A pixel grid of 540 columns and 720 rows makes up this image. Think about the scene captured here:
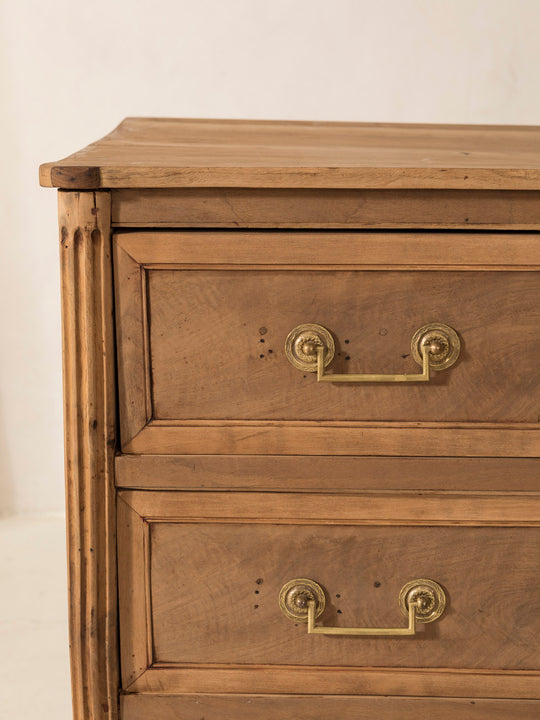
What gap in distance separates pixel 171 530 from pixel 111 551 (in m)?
0.06

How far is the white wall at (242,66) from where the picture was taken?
4.54 ft

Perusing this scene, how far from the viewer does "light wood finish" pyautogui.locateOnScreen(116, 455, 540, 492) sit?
2.36 ft

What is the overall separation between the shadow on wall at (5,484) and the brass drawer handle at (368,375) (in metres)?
1.11

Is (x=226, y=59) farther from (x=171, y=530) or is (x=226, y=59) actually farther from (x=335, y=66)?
(x=171, y=530)

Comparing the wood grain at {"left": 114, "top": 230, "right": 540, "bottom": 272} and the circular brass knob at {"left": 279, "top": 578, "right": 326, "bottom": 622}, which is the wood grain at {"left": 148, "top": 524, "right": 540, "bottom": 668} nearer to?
the circular brass knob at {"left": 279, "top": 578, "right": 326, "bottom": 622}

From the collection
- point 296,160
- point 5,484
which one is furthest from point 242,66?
point 5,484

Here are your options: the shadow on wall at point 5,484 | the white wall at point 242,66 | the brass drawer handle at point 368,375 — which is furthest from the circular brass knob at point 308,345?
the shadow on wall at point 5,484

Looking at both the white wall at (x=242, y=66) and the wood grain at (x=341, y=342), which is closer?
the wood grain at (x=341, y=342)

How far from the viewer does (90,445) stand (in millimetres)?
704

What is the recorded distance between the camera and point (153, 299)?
70 centimetres

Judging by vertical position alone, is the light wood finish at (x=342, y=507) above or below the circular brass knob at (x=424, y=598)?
above

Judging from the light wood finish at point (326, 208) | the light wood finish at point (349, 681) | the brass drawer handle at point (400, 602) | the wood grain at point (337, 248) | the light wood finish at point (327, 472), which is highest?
the light wood finish at point (326, 208)

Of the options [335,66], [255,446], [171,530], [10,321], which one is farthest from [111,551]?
[335,66]

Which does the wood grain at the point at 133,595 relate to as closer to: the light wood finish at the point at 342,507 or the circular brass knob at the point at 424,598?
the light wood finish at the point at 342,507
